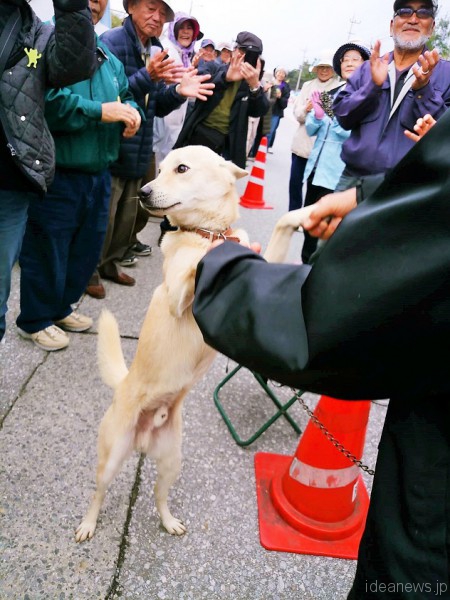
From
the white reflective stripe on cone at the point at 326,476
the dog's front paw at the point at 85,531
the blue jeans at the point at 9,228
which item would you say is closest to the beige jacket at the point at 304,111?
the blue jeans at the point at 9,228

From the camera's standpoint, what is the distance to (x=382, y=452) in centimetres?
68

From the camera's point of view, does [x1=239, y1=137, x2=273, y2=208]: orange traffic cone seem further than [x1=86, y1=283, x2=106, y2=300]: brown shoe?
Yes

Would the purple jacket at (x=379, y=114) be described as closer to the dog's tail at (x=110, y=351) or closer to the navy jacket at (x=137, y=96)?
the navy jacket at (x=137, y=96)

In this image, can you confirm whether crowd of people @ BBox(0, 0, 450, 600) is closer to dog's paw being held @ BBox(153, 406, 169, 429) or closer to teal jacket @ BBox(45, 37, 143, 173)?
teal jacket @ BBox(45, 37, 143, 173)

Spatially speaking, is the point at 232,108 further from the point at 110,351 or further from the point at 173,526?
the point at 173,526

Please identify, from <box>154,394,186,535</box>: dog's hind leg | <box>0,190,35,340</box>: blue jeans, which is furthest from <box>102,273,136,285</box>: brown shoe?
<box>154,394,186,535</box>: dog's hind leg

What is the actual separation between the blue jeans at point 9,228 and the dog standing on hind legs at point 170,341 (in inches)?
22.2

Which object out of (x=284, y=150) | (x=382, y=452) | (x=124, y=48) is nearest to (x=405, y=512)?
(x=382, y=452)

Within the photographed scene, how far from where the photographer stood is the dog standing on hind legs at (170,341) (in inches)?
62.4

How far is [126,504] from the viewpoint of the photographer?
1863mm

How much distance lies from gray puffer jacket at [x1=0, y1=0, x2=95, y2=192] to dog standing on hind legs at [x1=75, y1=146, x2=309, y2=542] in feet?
1.83

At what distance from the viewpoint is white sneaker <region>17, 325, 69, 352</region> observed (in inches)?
106

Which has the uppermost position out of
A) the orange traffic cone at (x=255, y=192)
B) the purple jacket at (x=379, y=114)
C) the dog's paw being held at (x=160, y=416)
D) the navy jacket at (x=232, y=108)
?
the purple jacket at (x=379, y=114)

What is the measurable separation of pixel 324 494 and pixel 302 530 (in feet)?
0.64
